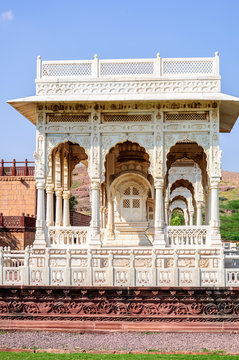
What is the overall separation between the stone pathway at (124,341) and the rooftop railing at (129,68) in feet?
25.1

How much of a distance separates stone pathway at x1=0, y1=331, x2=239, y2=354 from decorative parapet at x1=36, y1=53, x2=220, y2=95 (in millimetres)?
7168

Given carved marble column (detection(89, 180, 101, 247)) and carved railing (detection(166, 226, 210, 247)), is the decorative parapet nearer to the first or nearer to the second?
carved marble column (detection(89, 180, 101, 247))

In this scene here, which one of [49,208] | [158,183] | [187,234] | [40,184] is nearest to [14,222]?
[49,208]

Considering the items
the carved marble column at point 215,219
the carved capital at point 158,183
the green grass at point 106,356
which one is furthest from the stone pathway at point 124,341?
the carved capital at point 158,183

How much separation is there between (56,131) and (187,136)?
13.1 ft

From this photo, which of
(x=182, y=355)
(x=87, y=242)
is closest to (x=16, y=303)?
(x=87, y=242)

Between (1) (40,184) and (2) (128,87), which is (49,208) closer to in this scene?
(1) (40,184)

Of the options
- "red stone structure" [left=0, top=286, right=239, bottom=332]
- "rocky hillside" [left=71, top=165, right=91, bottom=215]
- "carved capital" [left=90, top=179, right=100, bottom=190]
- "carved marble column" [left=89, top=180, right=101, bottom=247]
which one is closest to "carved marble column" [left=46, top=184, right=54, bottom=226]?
"carved marble column" [left=89, top=180, right=101, bottom=247]

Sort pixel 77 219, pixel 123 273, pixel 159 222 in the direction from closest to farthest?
pixel 123 273 → pixel 159 222 → pixel 77 219

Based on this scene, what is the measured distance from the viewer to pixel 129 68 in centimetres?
1669

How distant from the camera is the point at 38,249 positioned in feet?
52.9

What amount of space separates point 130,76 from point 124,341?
7.95 metres

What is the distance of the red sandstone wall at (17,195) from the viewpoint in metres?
34.4

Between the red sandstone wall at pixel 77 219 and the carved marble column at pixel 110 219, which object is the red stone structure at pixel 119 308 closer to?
the carved marble column at pixel 110 219
